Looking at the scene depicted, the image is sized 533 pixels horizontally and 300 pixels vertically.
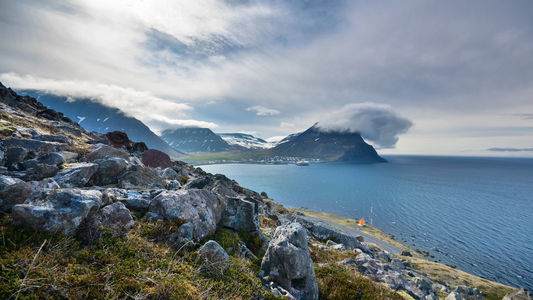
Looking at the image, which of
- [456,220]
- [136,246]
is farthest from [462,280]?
[456,220]

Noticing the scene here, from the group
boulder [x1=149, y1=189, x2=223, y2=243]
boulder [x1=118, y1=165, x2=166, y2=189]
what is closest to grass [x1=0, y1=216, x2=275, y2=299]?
boulder [x1=149, y1=189, x2=223, y2=243]

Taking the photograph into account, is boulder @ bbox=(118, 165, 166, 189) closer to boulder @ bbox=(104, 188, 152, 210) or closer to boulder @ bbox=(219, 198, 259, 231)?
boulder @ bbox=(104, 188, 152, 210)

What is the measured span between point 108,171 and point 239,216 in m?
8.83

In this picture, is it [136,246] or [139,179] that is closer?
[136,246]

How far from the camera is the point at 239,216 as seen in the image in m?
11.2

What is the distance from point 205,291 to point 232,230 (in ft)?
17.0

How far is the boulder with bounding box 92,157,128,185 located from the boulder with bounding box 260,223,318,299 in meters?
10.8

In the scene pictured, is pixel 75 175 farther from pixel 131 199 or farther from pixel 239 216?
pixel 239 216

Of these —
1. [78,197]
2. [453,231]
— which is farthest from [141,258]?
[453,231]

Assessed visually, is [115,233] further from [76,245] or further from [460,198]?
[460,198]

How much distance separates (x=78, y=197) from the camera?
6.47 metres

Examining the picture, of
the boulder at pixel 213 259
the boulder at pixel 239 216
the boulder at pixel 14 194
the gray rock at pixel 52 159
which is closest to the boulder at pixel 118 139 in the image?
the gray rock at pixel 52 159

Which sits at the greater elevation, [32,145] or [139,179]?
[32,145]

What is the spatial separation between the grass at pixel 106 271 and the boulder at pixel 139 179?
6229 millimetres
